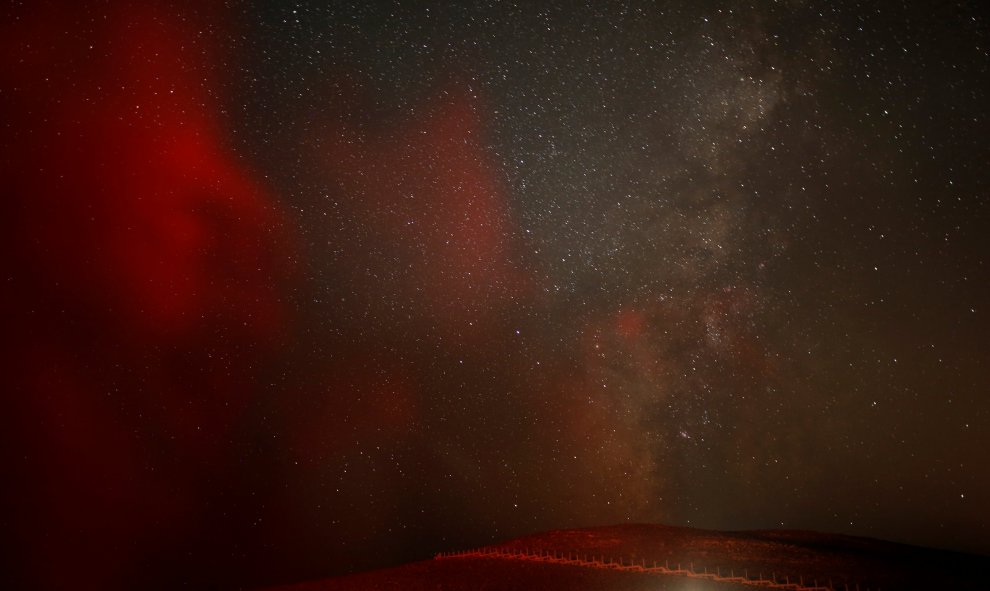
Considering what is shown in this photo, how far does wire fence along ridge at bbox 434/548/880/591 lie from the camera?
2152 cm

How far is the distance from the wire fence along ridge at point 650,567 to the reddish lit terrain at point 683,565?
0.11 ft

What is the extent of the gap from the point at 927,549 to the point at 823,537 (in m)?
4.51

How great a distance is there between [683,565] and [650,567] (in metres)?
1.18

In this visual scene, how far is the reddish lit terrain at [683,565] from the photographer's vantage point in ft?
75.7

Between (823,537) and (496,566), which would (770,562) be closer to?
(496,566)

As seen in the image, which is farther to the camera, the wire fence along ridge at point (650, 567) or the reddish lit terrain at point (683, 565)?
the reddish lit terrain at point (683, 565)

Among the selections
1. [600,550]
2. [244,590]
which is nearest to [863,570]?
[600,550]

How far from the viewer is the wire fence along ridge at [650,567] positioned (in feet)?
70.6

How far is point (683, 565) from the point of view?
25922 millimetres

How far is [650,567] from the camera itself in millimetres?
Result: 26266

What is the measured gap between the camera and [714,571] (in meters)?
24.3

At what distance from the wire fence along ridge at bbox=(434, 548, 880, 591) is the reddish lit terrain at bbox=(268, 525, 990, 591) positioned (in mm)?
34

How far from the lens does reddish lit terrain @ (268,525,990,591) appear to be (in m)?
23.1

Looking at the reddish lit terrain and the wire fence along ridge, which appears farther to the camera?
the reddish lit terrain
